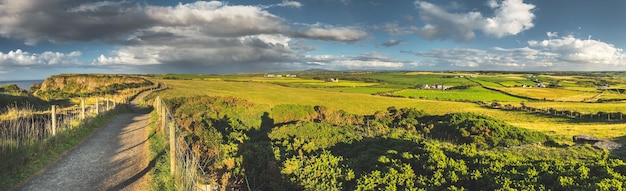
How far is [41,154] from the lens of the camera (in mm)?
13047

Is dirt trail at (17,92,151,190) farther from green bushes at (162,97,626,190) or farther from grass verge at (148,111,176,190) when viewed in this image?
green bushes at (162,97,626,190)

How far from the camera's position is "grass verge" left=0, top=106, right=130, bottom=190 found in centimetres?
1057

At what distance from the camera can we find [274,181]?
12906mm

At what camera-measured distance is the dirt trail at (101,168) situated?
34.4 feet

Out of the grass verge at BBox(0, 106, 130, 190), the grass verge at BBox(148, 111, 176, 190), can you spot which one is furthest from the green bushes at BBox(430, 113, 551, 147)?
the grass verge at BBox(0, 106, 130, 190)

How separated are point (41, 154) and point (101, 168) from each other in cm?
291

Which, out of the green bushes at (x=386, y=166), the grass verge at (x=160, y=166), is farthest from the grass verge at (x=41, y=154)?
the green bushes at (x=386, y=166)

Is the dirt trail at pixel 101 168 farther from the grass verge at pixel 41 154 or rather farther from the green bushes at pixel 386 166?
the green bushes at pixel 386 166

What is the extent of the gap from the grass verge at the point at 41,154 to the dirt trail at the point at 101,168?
1.07 ft

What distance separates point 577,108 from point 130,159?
8301 centimetres

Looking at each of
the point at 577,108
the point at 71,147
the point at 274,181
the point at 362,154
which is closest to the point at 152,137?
the point at 71,147

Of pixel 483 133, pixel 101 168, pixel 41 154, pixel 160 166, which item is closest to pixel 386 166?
pixel 160 166

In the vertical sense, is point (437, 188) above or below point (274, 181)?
above

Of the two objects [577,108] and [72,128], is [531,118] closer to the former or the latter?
[577,108]
